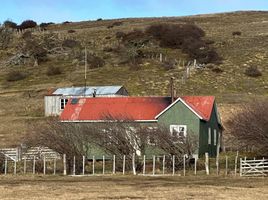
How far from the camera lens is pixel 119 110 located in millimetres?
47250

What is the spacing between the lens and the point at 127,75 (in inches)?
3137

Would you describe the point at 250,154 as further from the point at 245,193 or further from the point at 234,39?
the point at 234,39

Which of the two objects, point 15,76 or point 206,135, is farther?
point 15,76

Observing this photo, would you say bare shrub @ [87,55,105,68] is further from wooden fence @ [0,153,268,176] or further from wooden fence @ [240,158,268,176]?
wooden fence @ [240,158,268,176]

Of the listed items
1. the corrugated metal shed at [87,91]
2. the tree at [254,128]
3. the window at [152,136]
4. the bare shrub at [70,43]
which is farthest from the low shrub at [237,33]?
the window at [152,136]

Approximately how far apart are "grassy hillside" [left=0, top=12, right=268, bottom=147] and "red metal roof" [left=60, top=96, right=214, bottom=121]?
17.5 feet

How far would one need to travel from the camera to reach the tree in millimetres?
40031

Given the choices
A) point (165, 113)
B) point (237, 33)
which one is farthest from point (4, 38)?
point (165, 113)

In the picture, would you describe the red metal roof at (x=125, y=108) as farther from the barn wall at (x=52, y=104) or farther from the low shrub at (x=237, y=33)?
the low shrub at (x=237, y=33)

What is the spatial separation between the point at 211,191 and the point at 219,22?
117576mm

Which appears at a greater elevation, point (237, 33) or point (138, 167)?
point (237, 33)

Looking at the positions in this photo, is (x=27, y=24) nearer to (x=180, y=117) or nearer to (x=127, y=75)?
(x=127, y=75)

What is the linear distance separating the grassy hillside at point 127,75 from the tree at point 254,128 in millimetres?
13657

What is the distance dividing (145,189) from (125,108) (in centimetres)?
2238
